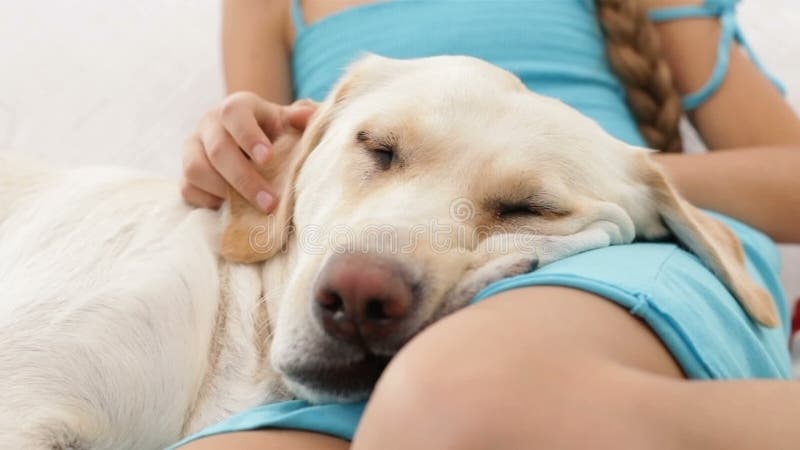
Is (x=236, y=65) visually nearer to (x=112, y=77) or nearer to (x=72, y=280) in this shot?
(x=112, y=77)

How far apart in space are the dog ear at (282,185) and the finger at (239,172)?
0.06ft

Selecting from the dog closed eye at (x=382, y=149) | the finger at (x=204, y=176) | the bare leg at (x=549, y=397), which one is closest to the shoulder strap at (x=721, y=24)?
the dog closed eye at (x=382, y=149)

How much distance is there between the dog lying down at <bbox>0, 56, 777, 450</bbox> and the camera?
0.94 meters

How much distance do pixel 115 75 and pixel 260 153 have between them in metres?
Answer: 1.12

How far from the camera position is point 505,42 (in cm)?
196

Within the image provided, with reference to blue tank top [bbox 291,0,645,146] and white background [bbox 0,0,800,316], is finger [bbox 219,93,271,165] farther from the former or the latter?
white background [bbox 0,0,800,316]

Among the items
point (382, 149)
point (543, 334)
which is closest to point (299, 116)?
point (382, 149)

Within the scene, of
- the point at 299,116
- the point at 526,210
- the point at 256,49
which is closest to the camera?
the point at 526,210

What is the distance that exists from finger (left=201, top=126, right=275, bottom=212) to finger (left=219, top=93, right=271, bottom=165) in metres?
0.02

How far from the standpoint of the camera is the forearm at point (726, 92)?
6.40 feet

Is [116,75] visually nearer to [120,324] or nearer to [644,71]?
[120,324]

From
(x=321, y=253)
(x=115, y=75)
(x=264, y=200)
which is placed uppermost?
(x=321, y=253)

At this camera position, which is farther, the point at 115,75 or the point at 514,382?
the point at 115,75

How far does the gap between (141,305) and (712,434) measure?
0.83 metres
